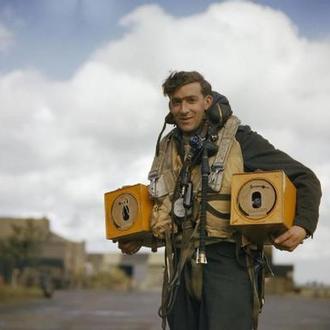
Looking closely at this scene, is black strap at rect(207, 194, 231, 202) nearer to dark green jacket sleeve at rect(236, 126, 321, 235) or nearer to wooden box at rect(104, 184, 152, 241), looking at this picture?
dark green jacket sleeve at rect(236, 126, 321, 235)

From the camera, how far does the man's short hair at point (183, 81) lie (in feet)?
13.6

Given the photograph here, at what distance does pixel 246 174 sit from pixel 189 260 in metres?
0.47

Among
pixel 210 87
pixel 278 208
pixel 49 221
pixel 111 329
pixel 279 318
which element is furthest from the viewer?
pixel 49 221

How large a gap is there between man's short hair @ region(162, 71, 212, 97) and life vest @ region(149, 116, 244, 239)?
193 mm

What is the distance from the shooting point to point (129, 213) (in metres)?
4.32

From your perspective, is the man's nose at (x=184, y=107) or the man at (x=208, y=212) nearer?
the man at (x=208, y=212)

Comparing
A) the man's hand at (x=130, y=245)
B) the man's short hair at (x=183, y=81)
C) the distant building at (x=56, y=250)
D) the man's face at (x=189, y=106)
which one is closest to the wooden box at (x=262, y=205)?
the man's face at (x=189, y=106)

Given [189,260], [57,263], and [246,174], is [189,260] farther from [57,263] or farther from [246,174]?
[57,263]

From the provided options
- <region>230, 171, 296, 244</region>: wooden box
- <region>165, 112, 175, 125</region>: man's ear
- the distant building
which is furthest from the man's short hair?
the distant building

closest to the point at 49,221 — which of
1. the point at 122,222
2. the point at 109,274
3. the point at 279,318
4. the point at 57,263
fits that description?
the point at 57,263

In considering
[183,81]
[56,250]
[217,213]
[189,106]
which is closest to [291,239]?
[217,213]

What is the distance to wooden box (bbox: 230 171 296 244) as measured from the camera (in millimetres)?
3812

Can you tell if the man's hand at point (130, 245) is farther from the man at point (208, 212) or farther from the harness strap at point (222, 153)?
the harness strap at point (222, 153)

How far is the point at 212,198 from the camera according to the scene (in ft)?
13.1
